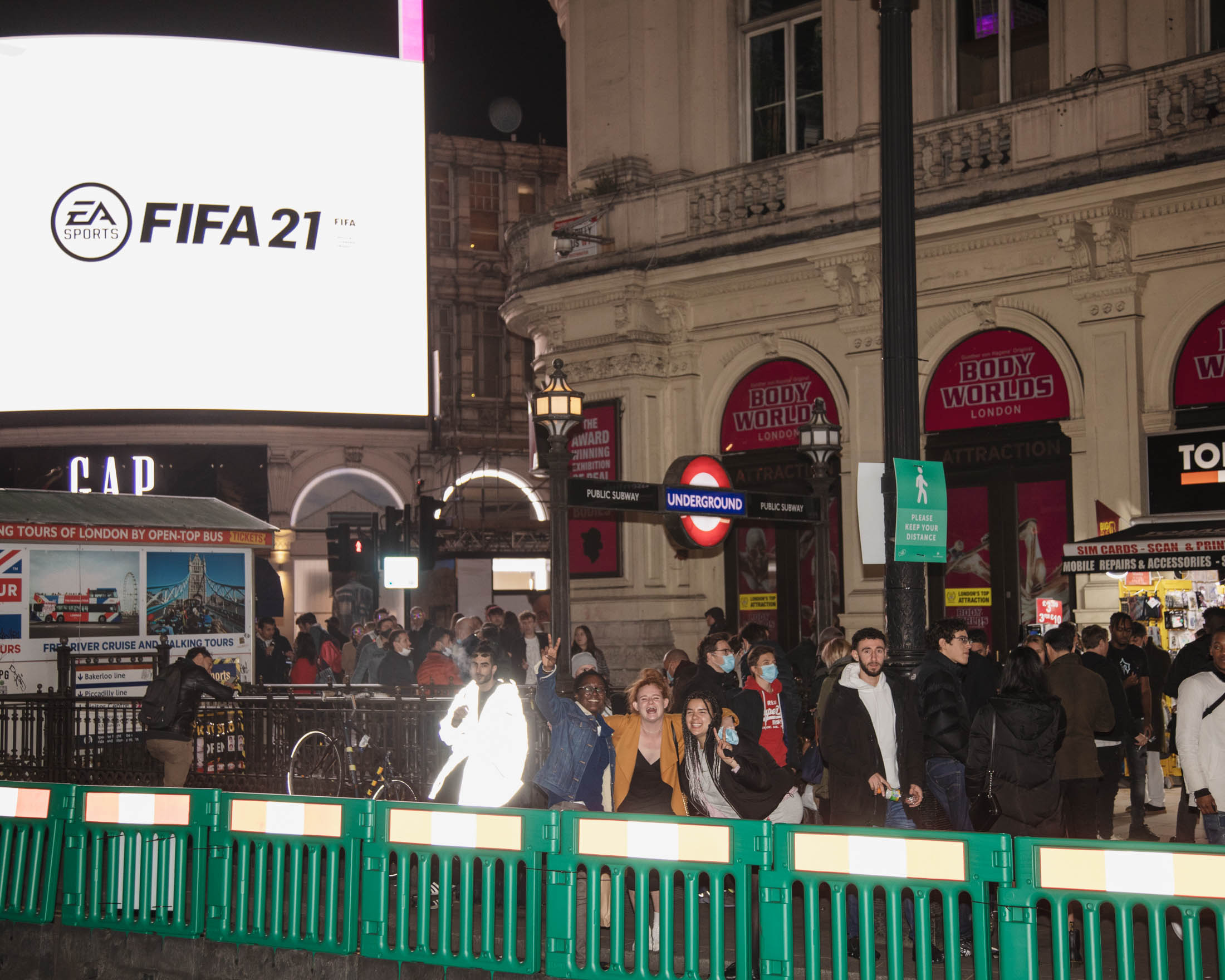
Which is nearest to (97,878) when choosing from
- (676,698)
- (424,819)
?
(424,819)

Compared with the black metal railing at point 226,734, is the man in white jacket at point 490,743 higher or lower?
higher

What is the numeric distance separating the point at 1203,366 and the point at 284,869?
13.4 m

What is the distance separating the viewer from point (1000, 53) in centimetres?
1983

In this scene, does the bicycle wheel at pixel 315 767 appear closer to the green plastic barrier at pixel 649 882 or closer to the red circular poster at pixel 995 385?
the green plastic barrier at pixel 649 882

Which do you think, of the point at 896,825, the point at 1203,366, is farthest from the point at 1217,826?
the point at 1203,366

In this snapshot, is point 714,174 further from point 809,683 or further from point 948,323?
point 809,683

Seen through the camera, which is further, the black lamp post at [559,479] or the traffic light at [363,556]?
the traffic light at [363,556]

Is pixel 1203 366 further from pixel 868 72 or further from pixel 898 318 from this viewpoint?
pixel 898 318

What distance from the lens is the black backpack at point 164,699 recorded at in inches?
511

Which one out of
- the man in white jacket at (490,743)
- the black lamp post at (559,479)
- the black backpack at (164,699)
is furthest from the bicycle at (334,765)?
the man in white jacket at (490,743)

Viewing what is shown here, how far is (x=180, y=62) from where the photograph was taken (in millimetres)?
21391

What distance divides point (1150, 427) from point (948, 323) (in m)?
3.17

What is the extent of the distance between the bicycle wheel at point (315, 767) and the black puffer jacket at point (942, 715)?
684 centimetres

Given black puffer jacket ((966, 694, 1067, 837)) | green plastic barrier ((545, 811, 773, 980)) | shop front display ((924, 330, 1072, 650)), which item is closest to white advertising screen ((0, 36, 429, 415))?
shop front display ((924, 330, 1072, 650))
